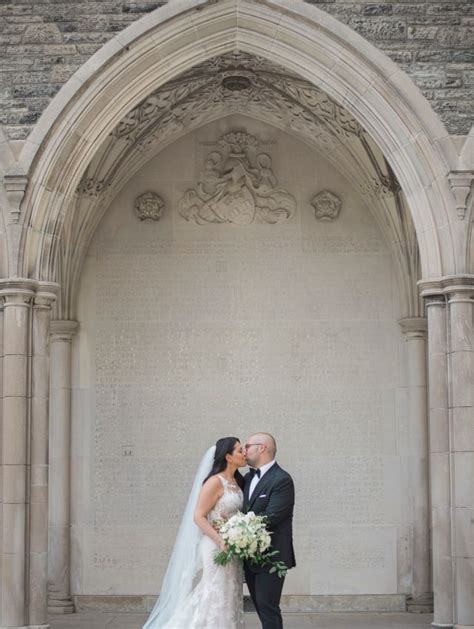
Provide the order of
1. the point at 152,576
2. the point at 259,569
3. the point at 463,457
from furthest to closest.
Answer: the point at 152,576
the point at 463,457
the point at 259,569

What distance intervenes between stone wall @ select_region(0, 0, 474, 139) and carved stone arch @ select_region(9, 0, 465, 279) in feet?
0.39

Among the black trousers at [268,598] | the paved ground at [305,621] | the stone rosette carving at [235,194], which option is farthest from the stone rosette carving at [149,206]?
the black trousers at [268,598]

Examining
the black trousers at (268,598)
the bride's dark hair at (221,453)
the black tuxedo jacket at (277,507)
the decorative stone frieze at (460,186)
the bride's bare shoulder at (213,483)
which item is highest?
the decorative stone frieze at (460,186)

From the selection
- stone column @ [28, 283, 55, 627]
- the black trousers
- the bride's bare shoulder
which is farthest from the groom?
stone column @ [28, 283, 55, 627]

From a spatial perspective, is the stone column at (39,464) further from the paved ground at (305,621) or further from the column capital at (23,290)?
the paved ground at (305,621)

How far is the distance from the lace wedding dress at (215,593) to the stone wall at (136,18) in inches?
148

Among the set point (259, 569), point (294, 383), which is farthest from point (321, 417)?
point (259, 569)

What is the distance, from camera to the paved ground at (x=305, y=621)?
12.0m

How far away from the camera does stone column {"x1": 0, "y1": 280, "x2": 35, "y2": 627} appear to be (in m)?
10.3

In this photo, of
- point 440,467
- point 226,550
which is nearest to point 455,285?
point 440,467

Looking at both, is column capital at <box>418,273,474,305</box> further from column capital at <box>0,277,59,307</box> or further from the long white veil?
column capital at <box>0,277,59,307</box>

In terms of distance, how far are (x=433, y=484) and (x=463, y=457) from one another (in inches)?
14.6

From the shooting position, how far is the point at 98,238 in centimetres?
1355

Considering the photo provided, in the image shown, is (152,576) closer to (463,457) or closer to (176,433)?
(176,433)
